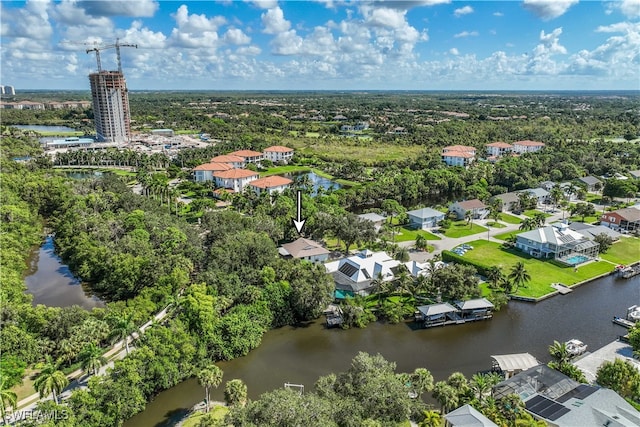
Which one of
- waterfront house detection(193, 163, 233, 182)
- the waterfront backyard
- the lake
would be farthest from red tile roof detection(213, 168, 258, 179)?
the lake

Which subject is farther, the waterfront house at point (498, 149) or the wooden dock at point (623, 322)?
the waterfront house at point (498, 149)

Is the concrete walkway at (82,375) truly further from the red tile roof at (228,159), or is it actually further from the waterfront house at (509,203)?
the red tile roof at (228,159)

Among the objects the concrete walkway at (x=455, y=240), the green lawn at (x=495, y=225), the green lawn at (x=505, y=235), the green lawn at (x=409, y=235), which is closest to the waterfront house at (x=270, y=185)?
the green lawn at (x=409, y=235)

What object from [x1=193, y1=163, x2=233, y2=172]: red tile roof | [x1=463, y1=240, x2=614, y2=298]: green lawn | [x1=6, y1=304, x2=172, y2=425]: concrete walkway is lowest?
[x1=463, y1=240, x2=614, y2=298]: green lawn

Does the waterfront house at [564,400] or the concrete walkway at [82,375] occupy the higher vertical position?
the waterfront house at [564,400]

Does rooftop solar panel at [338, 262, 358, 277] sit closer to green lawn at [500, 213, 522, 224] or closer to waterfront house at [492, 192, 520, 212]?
green lawn at [500, 213, 522, 224]

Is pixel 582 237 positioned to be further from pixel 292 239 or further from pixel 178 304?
pixel 178 304

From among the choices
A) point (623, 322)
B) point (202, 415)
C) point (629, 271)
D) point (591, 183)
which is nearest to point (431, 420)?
point (202, 415)
